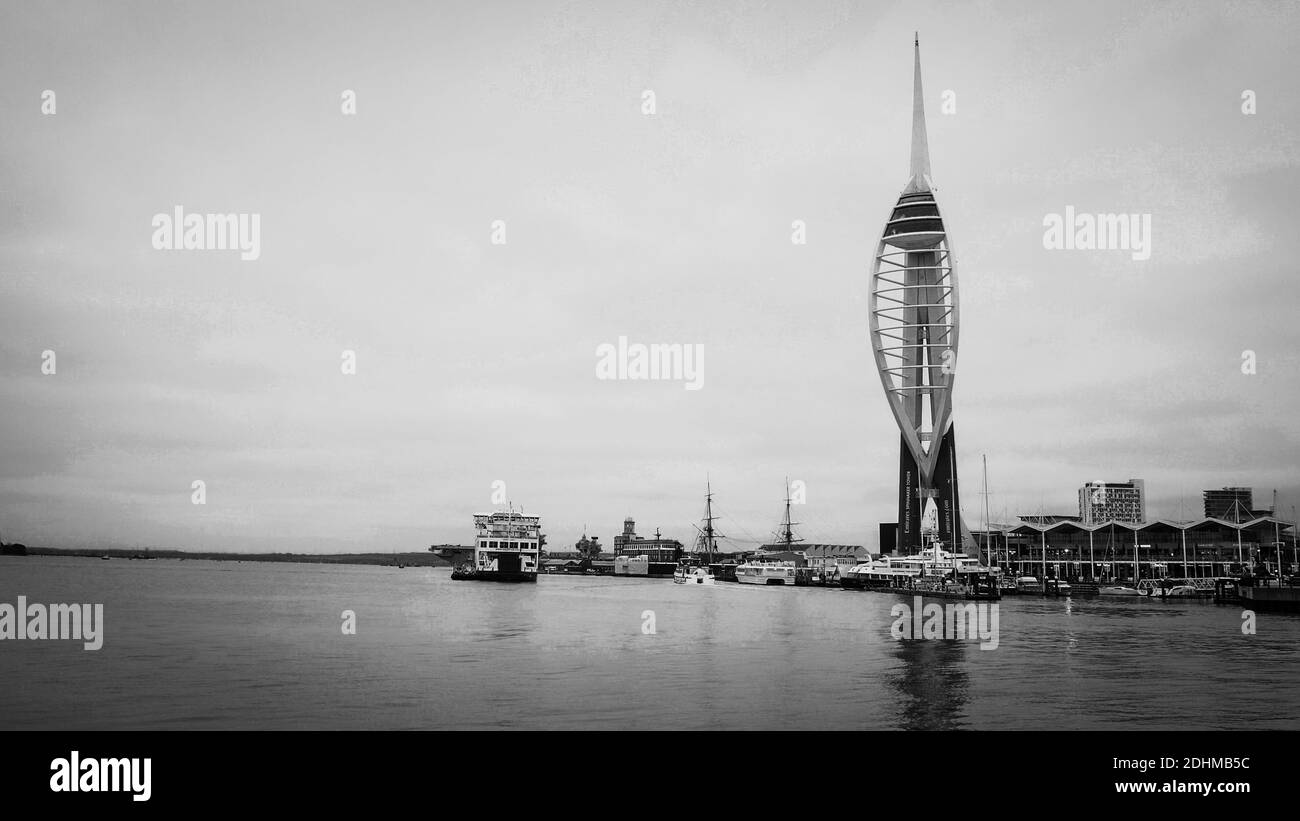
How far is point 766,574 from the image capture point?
160m

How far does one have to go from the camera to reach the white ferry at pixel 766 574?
158 metres

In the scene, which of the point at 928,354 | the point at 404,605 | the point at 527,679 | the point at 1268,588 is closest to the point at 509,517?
the point at 404,605

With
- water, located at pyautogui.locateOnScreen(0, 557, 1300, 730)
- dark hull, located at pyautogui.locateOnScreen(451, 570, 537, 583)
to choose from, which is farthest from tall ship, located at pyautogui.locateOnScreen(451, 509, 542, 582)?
water, located at pyautogui.locateOnScreen(0, 557, 1300, 730)

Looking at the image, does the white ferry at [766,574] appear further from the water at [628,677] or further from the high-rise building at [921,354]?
the water at [628,677]

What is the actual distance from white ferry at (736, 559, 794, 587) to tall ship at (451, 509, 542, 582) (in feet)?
161

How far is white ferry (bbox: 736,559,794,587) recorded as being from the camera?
157875 millimetres

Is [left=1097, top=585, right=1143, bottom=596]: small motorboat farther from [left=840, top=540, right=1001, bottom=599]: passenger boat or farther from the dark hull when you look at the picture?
the dark hull

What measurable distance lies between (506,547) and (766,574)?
2232 inches

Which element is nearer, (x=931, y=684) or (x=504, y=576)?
(x=931, y=684)

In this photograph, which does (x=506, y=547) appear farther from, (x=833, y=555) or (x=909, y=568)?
(x=833, y=555)

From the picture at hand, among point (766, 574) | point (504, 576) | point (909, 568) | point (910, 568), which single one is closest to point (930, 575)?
point (910, 568)

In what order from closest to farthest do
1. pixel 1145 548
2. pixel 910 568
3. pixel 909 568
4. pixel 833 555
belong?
pixel 910 568 < pixel 909 568 < pixel 1145 548 < pixel 833 555
